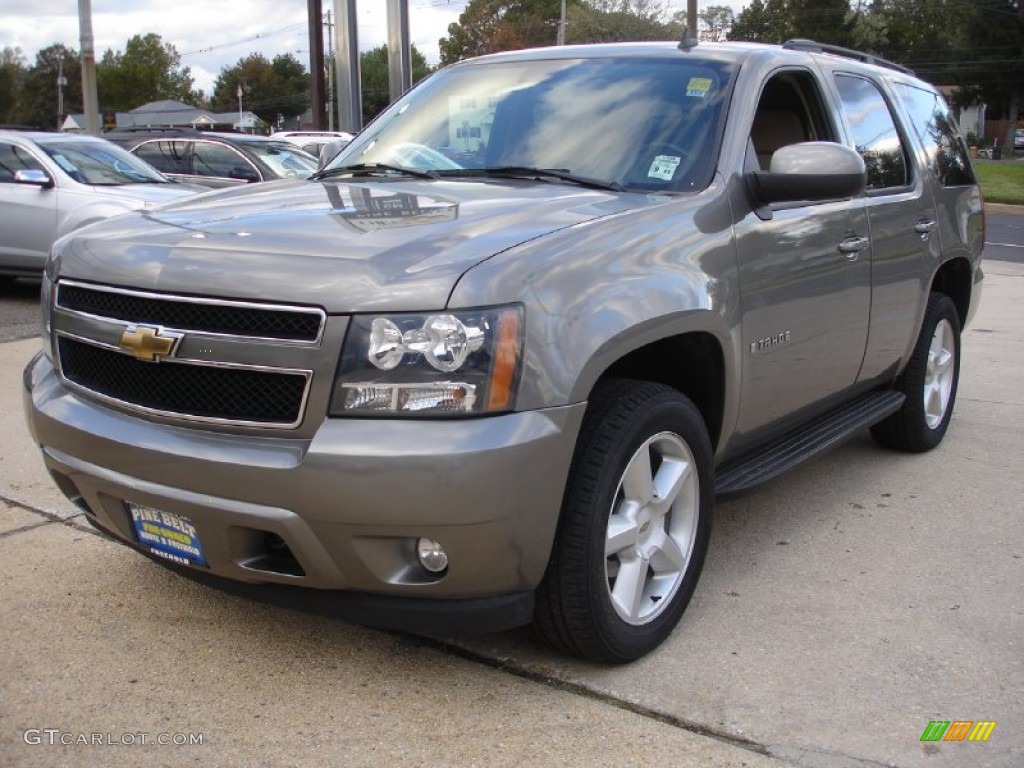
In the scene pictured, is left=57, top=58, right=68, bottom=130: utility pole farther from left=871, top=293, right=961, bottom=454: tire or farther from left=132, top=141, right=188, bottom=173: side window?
left=871, top=293, right=961, bottom=454: tire

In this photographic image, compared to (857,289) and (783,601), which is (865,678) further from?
(857,289)

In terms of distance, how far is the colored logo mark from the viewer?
2.91 metres

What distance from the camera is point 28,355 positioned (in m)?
7.88

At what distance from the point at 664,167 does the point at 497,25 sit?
87.0 metres

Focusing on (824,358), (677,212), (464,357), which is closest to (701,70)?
(677,212)

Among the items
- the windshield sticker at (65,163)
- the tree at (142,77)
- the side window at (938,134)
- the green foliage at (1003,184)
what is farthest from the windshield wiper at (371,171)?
the tree at (142,77)

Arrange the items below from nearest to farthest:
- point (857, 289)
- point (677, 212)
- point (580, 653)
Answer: point (580, 653) → point (677, 212) → point (857, 289)

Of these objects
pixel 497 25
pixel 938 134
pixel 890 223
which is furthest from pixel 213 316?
pixel 497 25

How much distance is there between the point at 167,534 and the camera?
3018 mm

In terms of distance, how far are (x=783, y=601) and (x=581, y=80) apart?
203 centimetres

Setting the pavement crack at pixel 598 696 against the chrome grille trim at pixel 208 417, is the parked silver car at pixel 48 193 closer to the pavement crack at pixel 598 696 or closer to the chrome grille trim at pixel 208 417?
the chrome grille trim at pixel 208 417

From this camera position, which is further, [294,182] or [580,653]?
[294,182]

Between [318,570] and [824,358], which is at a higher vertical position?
[824,358]

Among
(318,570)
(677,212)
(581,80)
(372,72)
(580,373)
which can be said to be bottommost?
(318,570)
